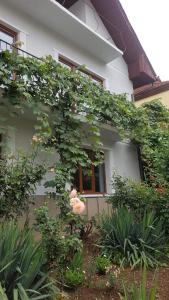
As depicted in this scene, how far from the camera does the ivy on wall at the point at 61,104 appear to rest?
711cm

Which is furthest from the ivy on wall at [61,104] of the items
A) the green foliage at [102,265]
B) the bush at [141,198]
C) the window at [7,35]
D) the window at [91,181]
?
the window at [7,35]

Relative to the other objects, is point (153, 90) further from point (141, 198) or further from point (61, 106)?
point (61, 106)

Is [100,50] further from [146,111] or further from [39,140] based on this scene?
[39,140]

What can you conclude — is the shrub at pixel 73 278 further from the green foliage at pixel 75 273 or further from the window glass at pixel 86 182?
the window glass at pixel 86 182

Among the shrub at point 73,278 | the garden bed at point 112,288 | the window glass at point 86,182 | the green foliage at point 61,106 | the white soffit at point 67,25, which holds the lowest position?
the garden bed at point 112,288

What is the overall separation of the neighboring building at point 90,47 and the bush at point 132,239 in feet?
7.05

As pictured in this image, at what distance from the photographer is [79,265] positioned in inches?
215

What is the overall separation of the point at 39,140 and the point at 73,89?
2306 millimetres

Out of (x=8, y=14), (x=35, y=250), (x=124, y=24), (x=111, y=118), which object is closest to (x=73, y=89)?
Result: (x=111, y=118)

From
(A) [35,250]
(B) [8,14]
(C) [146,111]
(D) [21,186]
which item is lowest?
(A) [35,250]

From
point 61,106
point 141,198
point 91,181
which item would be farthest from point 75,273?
point 91,181

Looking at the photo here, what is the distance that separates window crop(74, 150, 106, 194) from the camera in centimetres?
991

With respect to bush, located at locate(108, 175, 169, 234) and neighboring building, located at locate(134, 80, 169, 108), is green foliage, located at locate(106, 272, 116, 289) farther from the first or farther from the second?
neighboring building, located at locate(134, 80, 169, 108)

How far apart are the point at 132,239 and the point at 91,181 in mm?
3810
